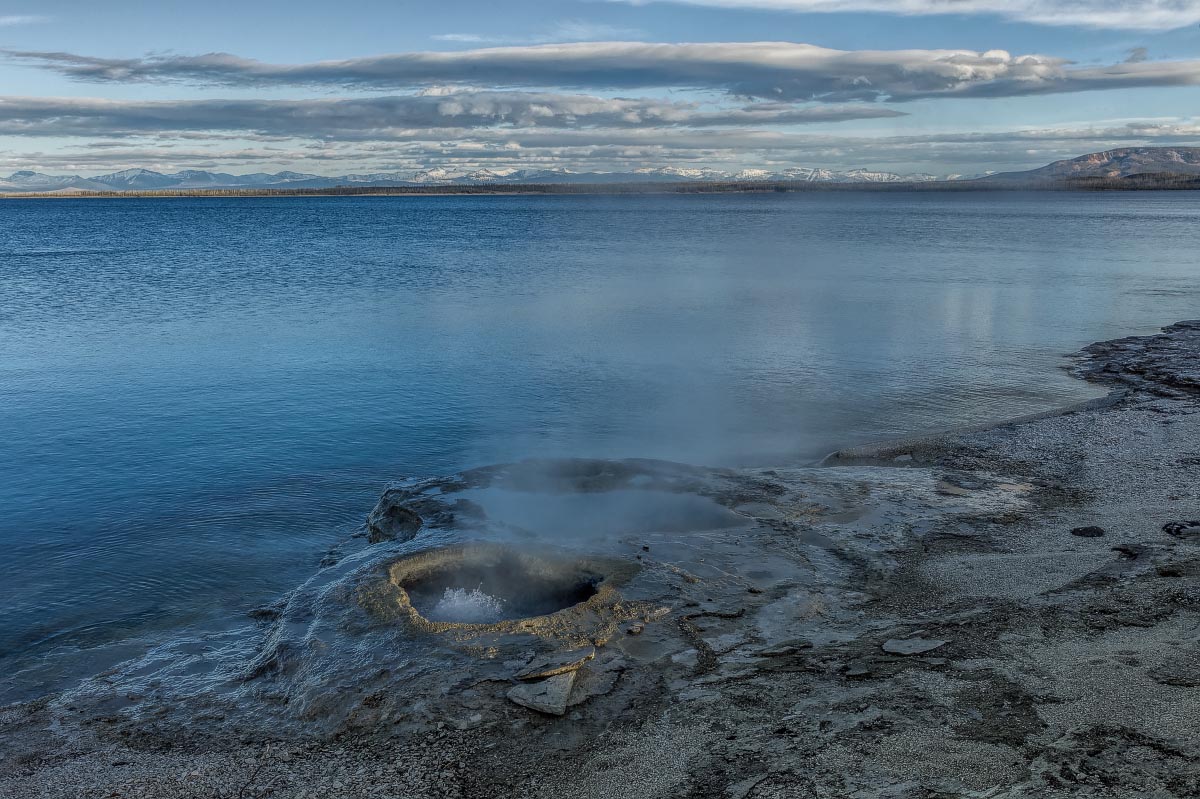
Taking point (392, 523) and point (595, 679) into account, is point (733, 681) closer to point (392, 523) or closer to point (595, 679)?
point (595, 679)

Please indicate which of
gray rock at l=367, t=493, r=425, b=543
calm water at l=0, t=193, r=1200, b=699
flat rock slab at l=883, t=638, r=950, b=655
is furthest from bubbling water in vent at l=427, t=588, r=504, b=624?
flat rock slab at l=883, t=638, r=950, b=655

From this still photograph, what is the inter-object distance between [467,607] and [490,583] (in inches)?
18.9

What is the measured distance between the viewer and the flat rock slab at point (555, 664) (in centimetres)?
691

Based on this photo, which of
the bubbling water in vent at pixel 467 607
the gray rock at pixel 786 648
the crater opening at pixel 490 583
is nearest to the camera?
the gray rock at pixel 786 648

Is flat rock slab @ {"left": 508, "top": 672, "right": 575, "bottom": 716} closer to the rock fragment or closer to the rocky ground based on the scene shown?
the rocky ground

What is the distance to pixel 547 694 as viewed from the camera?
21.9 feet

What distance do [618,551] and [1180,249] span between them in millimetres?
56489

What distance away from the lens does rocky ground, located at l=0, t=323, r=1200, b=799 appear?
5.64m

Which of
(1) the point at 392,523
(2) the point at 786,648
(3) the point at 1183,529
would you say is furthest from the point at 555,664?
(3) the point at 1183,529

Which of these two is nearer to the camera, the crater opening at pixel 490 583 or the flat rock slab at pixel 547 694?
the flat rock slab at pixel 547 694

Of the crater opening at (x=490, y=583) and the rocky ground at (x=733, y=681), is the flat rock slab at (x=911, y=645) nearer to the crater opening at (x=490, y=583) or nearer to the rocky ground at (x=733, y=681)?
the rocky ground at (x=733, y=681)

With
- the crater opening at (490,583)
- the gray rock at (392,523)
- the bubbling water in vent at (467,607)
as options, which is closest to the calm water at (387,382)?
the gray rock at (392,523)

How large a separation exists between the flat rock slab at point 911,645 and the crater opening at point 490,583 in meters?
2.81

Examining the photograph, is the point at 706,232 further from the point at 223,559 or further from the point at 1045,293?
the point at 223,559
